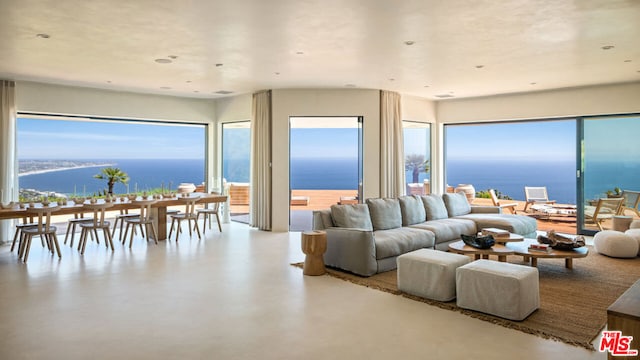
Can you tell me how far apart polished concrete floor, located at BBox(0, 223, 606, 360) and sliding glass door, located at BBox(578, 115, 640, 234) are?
244 inches

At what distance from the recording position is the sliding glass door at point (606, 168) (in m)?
8.13

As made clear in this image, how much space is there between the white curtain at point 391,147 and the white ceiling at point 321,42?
102 centimetres

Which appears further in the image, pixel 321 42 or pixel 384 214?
pixel 384 214

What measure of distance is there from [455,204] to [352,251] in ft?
10.5

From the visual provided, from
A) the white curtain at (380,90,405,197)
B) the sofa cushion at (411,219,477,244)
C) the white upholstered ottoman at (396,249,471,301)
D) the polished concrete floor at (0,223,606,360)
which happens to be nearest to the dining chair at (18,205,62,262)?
the polished concrete floor at (0,223,606,360)

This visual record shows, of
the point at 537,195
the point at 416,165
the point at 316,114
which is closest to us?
the point at 316,114

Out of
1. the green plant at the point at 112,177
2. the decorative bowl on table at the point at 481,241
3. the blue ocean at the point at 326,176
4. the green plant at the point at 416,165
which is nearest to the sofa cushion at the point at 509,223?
the decorative bowl on table at the point at 481,241

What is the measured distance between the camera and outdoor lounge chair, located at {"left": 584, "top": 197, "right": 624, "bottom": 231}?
8117 mm

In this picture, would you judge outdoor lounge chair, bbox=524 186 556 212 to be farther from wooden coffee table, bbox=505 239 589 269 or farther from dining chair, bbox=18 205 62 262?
dining chair, bbox=18 205 62 262

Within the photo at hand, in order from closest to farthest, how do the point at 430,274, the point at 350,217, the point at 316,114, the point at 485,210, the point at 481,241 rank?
1. the point at 430,274
2. the point at 481,241
3. the point at 350,217
4. the point at 485,210
5. the point at 316,114

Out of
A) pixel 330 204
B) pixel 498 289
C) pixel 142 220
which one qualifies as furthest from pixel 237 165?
pixel 498 289

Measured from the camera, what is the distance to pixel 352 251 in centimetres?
530

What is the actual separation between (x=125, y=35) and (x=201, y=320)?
330 centimetres

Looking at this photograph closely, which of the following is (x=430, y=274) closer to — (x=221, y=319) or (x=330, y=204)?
(x=221, y=319)
